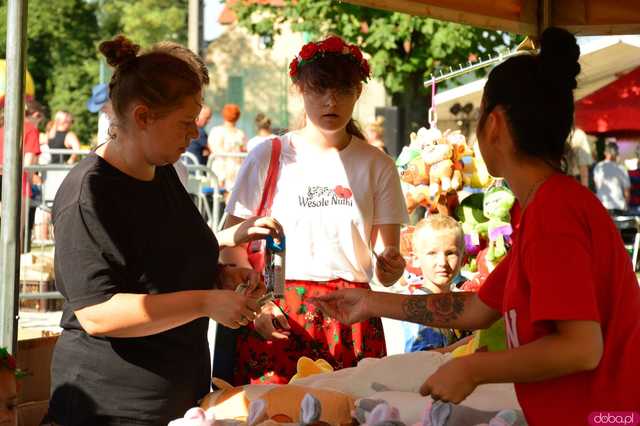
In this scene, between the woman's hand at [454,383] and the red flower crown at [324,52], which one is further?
the red flower crown at [324,52]

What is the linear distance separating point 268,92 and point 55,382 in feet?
134

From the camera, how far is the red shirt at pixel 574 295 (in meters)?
1.95

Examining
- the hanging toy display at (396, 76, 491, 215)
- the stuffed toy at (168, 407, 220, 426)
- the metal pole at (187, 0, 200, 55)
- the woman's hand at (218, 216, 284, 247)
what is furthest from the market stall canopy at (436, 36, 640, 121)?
the stuffed toy at (168, 407, 220, 426)

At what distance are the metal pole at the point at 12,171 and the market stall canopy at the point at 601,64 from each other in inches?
457

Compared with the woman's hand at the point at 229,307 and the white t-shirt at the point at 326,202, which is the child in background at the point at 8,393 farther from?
the white t-shirt at the point at 326,202

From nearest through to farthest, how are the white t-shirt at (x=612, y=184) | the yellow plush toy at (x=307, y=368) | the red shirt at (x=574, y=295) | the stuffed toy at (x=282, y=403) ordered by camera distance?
the red shirt at (x=574, y=295), the stuffed toy at (x=282, y=403), the yellow plush toy at (x=307, y=368), the white t-shirt at (x=612, y=184)

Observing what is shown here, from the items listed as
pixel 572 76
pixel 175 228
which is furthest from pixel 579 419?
pixel 175 228

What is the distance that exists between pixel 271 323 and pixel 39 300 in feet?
19.9

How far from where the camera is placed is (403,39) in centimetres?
1630

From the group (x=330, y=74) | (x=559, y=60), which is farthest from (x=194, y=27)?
(x=559, y=60)

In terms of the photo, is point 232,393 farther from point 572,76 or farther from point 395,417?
point 572,76

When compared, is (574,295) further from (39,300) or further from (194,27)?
(194,27)

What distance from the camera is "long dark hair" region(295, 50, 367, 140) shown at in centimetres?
379

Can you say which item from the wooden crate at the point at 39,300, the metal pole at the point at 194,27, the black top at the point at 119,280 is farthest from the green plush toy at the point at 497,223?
the metal pole at the point at 194,27
